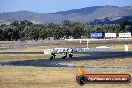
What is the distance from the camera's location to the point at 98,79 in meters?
34.9

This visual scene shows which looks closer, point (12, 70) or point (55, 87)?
point (55, 87)

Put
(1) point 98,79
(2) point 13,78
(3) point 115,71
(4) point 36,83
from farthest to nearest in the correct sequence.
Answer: (3) point 115,71 < (2) point 13,78 < (4) point 36,83 < (1) point 98,79

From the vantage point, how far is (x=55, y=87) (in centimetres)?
3566

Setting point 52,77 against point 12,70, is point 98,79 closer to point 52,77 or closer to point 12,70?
point 52,77

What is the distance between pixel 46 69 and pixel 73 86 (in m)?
12.6

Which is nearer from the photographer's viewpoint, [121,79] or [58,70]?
[121,79]

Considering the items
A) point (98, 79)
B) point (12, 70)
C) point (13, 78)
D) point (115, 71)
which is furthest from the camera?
point (12, 70)

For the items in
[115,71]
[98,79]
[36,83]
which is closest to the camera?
[98,79]

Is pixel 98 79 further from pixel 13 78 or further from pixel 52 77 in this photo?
pixel 13 78

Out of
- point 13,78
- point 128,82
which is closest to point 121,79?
point 128,82

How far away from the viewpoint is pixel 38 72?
4538 centimetres

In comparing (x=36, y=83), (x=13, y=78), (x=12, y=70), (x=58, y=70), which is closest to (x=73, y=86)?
(x=36, y=83)

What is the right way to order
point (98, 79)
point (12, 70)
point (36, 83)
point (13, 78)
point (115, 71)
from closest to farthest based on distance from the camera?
point (98, 79) → point (36, 83) → point (13, 78) → point (115, 71) → point (12, 70)

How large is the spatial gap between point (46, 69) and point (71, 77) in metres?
7.86
